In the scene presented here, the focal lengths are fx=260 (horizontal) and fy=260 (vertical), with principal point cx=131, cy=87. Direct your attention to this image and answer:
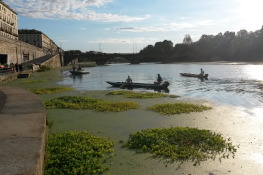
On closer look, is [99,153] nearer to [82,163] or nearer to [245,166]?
[82,163]

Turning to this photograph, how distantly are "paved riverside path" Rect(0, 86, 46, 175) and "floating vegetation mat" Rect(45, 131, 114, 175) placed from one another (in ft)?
2.50

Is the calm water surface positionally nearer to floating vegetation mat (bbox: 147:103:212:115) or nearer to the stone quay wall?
floating vegetation mat (bbox: 147:103:212:115)

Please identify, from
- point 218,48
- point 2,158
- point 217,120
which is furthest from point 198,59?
point 2,158

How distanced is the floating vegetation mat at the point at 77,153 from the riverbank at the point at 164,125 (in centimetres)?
52

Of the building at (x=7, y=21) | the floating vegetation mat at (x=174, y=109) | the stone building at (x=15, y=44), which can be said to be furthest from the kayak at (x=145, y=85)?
the building at (x=7, y=21)

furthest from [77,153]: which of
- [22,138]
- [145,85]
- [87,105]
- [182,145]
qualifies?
[145,85]

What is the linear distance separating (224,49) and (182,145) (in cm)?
17105

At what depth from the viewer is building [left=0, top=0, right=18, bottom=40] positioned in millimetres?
96275

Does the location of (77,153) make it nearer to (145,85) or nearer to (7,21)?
(145,85)

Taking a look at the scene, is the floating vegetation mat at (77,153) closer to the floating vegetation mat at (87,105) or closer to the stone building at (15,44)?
the floating vegetation mat at (87,105)

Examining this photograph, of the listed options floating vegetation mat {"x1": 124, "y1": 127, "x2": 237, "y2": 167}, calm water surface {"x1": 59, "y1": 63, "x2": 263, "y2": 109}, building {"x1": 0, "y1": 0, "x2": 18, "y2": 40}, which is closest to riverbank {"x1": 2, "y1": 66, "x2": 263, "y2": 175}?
floating vegetation mat {"x1": 124, "y1": 127, "x2": 237, "y2": 167}

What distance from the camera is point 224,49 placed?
557 ft

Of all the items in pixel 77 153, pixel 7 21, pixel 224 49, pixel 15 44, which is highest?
pixel 7 21

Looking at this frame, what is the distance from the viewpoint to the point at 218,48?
17438 centimetres
